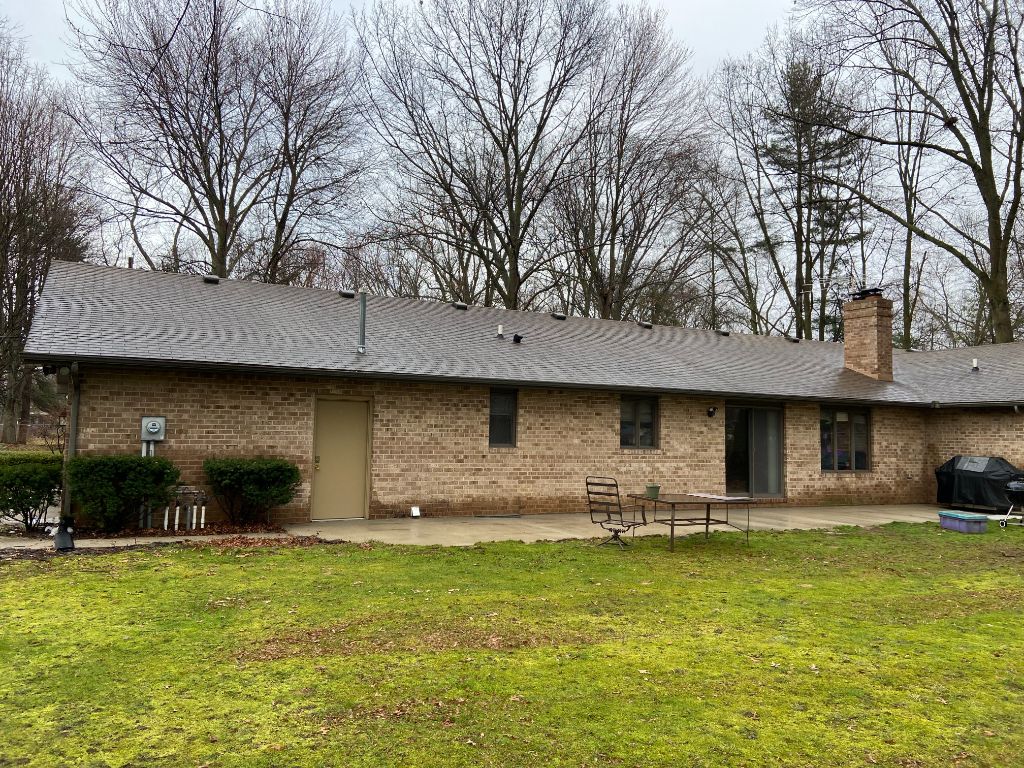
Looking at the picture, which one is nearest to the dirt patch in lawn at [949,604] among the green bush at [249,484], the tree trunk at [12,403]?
the green bush at [249,484]

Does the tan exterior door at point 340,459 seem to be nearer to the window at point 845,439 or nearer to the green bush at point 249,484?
the green bush at point 249,484

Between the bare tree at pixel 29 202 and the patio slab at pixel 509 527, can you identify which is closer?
the patio slab at pixel 509 527

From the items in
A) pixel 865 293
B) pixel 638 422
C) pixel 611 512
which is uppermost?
pixel 865 293

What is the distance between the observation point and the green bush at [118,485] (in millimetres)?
9672

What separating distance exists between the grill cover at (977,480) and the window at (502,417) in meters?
11.2

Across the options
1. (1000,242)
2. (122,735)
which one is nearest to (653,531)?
(122,735)

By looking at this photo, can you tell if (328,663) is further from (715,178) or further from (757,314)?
(757,314)

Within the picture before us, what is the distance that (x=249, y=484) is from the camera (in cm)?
1080

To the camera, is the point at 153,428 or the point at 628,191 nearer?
the point at 153,428

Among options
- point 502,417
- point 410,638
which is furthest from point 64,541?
point 502,417

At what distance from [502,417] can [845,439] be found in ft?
31.4

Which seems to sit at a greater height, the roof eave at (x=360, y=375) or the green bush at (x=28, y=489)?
the roof eave at (x=360, y=375)

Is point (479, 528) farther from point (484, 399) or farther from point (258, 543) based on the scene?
point (258, 543)

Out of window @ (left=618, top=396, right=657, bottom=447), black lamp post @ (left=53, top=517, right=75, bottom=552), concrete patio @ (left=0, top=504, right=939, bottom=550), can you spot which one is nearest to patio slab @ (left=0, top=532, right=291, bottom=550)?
concrete patio @ (left=0, top=504, right=939, bottom=550)
